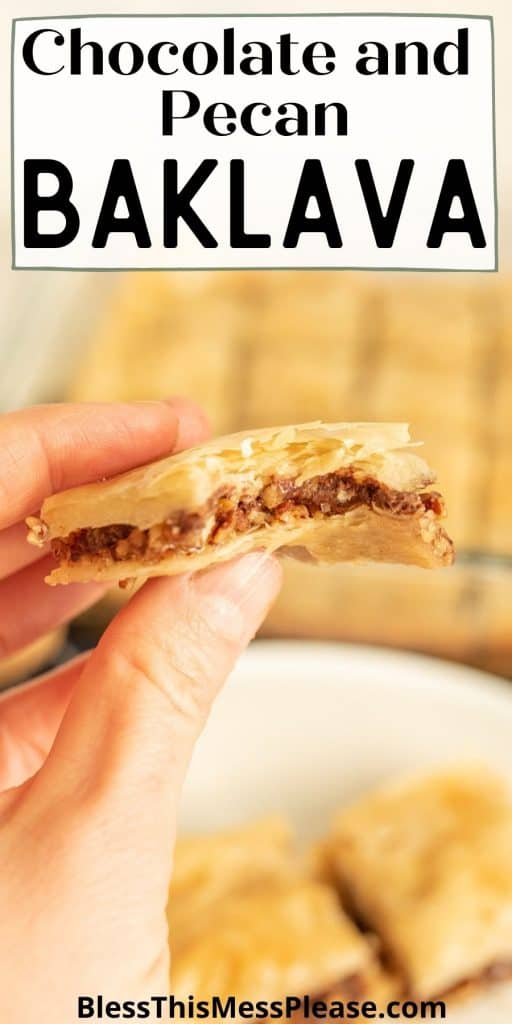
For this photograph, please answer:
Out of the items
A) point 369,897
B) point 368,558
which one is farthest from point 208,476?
point 369,897

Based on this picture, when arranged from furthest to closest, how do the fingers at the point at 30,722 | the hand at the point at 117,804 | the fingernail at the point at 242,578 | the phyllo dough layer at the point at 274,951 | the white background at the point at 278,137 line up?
the phyllo dough layer at the point at 274,951 → the white background at the point at 278,137 → the fingers at the point at 30,722 → the fingernail at the point at 242,578 → the hand at the point at 117,804

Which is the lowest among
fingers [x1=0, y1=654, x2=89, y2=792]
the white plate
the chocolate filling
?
the white plate

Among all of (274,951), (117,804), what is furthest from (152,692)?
(274,951)

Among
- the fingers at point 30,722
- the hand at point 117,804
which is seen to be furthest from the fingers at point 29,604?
the hand at point 117,804

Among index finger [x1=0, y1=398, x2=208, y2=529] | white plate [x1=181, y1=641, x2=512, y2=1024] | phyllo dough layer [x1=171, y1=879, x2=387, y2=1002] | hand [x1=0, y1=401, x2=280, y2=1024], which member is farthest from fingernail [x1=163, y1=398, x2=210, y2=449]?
phyllo dough layer [x1=171, y1=879, x2=387, y2=1002]

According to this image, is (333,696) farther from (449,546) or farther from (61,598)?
(449,546)

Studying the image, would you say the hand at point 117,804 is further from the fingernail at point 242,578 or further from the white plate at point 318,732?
the white plate at point 318,732

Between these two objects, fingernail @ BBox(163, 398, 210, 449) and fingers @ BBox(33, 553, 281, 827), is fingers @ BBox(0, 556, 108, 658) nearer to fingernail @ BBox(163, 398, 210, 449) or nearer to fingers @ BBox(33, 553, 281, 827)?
fingernail @ BBox(163, 398, 210, 449)
